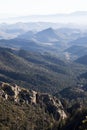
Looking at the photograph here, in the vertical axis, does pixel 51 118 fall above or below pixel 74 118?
below

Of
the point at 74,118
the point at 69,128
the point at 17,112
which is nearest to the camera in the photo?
the point at 69,128

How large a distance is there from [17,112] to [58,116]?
80.3ft

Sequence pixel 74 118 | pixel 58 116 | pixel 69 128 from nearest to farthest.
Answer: pixel 69 128 < pixel 74 118 < pixel 58 116

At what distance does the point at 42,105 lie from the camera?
194375mm

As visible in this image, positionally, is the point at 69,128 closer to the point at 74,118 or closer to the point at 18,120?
the point at 74,118

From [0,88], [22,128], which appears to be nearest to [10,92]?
[0,88]

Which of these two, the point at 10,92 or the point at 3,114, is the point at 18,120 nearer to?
the point at 3,114

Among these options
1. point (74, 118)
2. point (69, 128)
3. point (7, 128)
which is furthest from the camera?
point (7, 128)

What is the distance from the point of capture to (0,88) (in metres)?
193

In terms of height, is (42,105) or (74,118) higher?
(74,118)

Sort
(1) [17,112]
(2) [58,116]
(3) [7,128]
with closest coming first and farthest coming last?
(3) [7,128] → (1) [17,112] → (2) [58,116]

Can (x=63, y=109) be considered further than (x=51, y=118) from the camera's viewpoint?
Yes

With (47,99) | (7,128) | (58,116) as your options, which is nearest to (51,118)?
(58,116)

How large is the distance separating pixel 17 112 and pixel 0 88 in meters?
23.3
